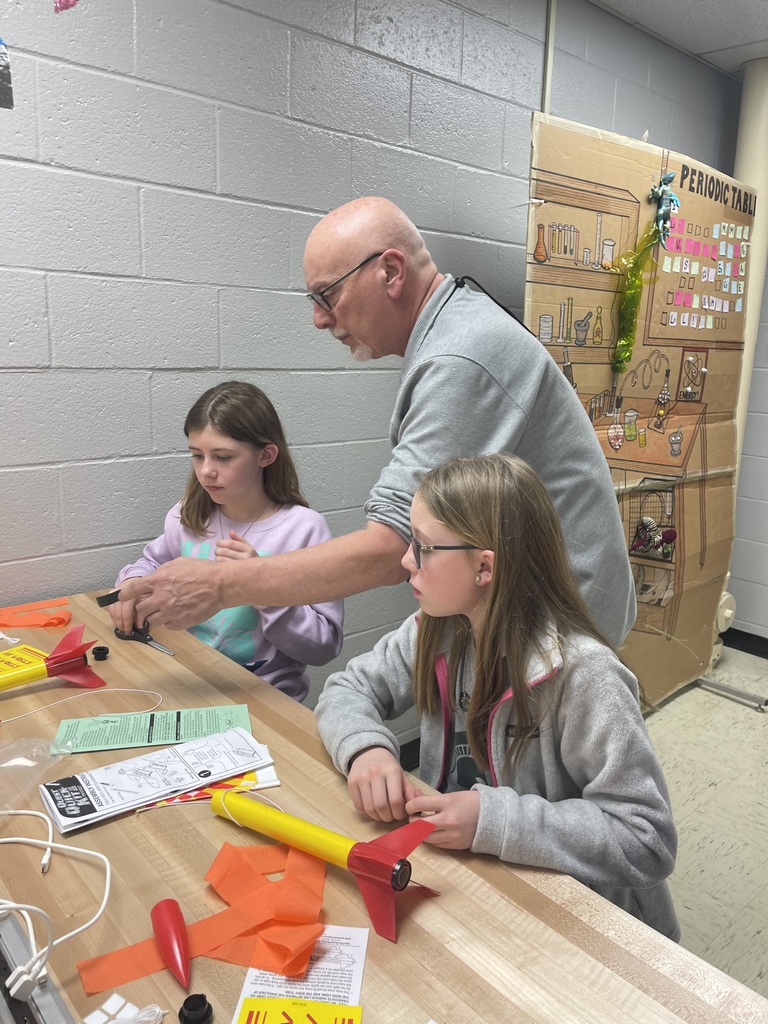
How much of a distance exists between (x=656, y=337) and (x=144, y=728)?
2202 millimetres

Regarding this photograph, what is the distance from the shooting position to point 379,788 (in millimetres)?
890


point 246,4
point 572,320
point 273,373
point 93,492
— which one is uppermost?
point 246,4

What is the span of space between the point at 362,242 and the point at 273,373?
2.37ft

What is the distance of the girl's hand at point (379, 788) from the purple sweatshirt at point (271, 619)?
0.64 m

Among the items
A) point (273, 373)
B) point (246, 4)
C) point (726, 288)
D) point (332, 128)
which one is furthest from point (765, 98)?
point (273, 373)

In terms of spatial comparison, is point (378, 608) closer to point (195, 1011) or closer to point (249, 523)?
point (249, 523)

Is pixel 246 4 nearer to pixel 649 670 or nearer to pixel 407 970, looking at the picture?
pixel 407 970

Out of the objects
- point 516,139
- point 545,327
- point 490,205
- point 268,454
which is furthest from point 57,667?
point 516,139

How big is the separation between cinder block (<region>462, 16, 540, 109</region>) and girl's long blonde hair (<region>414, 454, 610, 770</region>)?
1.81m

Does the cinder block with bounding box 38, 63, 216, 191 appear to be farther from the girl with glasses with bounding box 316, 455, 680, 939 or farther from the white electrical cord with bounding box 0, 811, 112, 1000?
the white electrical cord with bounding box 0, 811, 112, 1000

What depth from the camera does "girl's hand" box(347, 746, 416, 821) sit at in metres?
0.88

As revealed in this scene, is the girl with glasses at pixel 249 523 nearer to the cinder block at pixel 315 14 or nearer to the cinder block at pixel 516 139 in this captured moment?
the cinder block at pixel 315 14

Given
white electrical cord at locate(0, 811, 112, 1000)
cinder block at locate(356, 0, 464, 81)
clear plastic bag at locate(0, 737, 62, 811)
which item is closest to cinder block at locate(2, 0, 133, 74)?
cinder block at locate(356, 0, 464, 81)

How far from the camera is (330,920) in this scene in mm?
743
